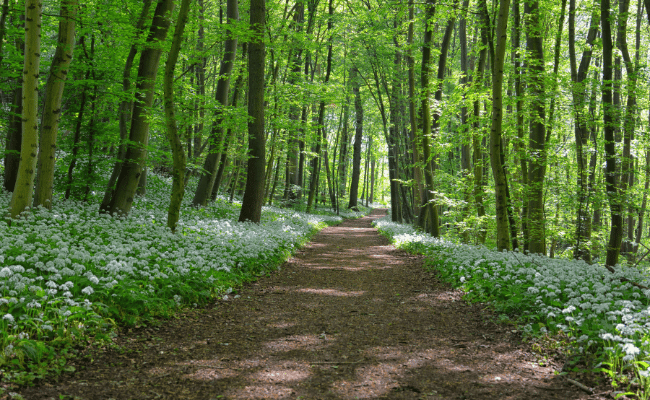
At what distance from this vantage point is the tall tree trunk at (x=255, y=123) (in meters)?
12.3

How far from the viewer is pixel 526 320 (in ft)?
16.8

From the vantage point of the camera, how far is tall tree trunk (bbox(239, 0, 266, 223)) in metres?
12.3

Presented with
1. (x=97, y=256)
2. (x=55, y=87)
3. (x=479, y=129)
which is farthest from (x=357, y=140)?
(x=97, y=256)

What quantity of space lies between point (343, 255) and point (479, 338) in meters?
7.70

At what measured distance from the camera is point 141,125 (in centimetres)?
1032

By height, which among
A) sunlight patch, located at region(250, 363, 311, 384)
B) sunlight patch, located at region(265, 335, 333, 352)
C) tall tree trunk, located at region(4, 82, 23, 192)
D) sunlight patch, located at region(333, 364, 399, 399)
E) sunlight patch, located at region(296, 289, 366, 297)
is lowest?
sunlight patch, located at region(296, 289, 366, 297)

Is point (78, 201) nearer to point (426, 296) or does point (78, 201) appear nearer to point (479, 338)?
point (426, 296)

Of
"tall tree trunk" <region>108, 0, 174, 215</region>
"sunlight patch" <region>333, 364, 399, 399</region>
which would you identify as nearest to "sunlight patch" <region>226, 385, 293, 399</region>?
"sunlight patch" <region>333, 364, 399, 399</region>

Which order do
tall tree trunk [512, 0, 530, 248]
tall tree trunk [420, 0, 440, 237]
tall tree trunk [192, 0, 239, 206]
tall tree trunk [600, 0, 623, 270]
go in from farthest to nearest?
tall tree trunk [192, 0, 239, 206], tall tree trunk [420, 0, 440, 237], tall tree trunk [512, 0, 530, 248], tall tree trunk [600, 0, 623, 270]

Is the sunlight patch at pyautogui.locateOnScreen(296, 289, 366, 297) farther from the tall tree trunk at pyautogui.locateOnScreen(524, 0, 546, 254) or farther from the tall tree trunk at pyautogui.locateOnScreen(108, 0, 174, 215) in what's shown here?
the tall tree trunk at pyautogui.locateOnScreen(108, 0, 174, 215)

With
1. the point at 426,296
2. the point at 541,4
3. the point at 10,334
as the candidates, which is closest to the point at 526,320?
the point at 426,296

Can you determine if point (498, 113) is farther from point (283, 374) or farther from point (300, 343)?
point (283, 374)

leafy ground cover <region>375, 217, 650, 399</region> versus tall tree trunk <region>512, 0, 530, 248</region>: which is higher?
tall tree trunk <region>512, 0, 530, 248</region>

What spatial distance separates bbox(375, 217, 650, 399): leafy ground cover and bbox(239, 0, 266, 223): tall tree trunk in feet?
22.0
